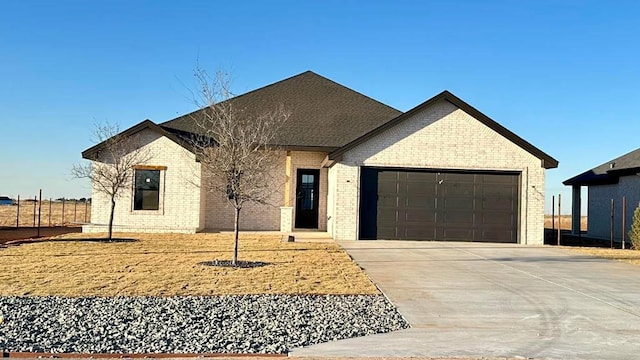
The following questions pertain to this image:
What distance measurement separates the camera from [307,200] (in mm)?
25172

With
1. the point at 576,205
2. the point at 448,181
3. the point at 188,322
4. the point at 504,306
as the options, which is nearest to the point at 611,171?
the point at 576,205

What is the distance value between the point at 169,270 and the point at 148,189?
10950 mm

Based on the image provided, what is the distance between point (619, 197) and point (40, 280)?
23590 millimetres

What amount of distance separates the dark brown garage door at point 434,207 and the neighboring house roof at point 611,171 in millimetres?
6683

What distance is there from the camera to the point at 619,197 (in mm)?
25609

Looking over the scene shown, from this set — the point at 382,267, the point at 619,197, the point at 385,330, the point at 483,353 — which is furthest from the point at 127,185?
the point at 619,197

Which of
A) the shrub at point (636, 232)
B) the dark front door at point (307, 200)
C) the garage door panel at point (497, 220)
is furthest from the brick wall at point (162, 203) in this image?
the shrub at point (636, 232)

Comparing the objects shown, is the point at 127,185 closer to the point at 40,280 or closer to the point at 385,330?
the point at 40,280

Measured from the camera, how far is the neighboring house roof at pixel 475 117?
2083 cm

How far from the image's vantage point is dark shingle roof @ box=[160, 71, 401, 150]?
24234 millimetres

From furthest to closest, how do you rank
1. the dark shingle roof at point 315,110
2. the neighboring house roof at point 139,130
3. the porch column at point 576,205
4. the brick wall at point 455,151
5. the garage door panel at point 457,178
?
the porch column at point 576,205, the dark shingle roof at point 315,110, the neighboring house roof at point 139,130, the garage door panel at point 457,178, the brick wall at point 455,151

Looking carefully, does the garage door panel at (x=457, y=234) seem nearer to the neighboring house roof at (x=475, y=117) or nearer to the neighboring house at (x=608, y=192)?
the neighboring house roof at (x=475, y=117)

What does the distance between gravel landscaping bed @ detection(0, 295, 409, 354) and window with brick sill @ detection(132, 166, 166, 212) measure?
13.4m

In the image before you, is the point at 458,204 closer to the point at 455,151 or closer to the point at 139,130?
the point at 455,151
